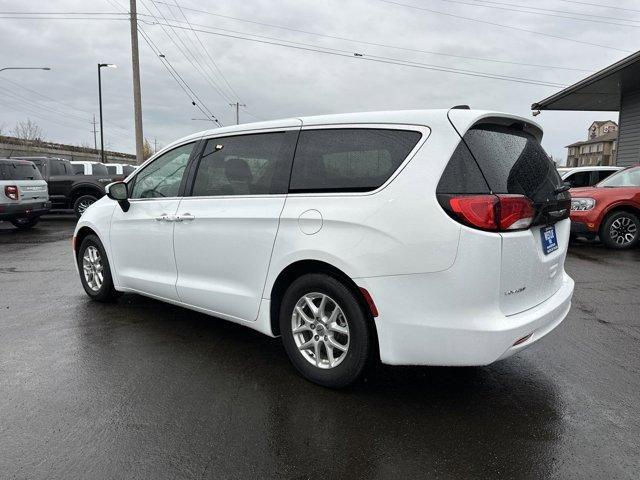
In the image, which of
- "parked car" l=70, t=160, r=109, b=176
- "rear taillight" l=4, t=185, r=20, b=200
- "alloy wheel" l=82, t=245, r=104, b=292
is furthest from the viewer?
"parked car" l=70, t=160, r=109, b=176

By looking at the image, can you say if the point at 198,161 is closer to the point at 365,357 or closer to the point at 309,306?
the point at 309,306

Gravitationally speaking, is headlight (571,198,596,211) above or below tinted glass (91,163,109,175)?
below

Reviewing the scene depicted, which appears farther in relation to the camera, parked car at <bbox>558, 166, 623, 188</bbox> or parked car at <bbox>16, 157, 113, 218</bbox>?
parked car at <bbox>16, 157, 113, 218</bbox>

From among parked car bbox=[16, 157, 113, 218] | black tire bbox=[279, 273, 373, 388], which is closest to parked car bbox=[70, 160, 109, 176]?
parked car bbox=[16, 157, 113, 218]

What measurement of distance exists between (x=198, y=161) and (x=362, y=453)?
8.92 ft

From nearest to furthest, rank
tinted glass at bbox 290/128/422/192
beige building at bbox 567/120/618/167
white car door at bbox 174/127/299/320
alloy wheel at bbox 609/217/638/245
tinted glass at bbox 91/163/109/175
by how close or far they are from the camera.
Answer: tinted glass at bbox 290/128/422/192
white car door at bbox 174/127/299/320
alloy wheel at bbox 609/217/638/245
tinted glass at bbox 91/163/109/175
beige building at bbox 567/120/618/167

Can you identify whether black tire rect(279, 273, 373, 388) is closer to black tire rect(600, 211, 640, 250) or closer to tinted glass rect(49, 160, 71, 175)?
black tire rect(600, 211, 640, 250)

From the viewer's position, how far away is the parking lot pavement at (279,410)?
239 cm

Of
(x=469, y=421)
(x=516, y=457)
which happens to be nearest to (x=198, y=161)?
(x=469, y=421)

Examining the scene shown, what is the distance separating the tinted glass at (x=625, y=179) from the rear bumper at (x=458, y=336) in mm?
7717

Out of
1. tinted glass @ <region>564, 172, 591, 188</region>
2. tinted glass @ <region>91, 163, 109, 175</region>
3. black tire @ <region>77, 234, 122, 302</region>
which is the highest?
tinted glass @ <region>91, 163, 109, 175</region>

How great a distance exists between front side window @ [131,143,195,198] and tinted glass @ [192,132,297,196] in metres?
0.28

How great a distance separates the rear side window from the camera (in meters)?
2.72

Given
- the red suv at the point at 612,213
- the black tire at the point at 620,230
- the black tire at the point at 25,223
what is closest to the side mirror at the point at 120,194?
the red suv at the point at 612,213
